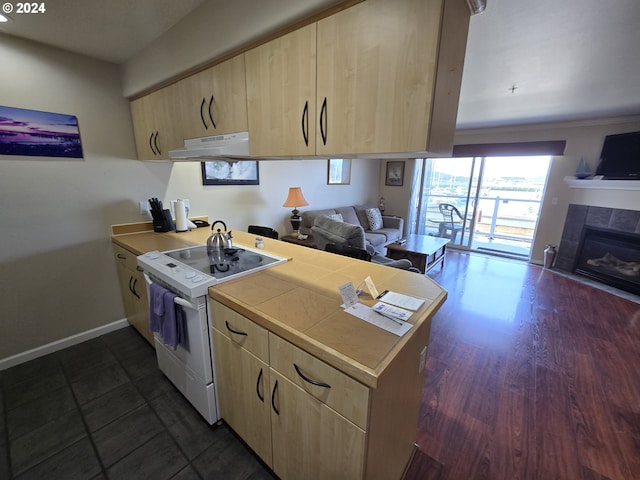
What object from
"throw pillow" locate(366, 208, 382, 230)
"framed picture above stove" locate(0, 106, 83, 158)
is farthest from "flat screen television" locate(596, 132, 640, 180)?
"framed picture above stove" locate(0, 106, 83, 158)

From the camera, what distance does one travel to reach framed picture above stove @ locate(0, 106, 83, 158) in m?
1.81

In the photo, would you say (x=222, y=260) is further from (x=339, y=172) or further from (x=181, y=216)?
(x=339, y=172)

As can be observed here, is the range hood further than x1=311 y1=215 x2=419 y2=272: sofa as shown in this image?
No

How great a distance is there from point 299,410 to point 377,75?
4.34 ft

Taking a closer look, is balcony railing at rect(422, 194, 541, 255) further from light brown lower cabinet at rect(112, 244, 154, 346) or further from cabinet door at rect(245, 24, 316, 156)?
light brown lower cabinet at rect(112, 244, 154, 346)

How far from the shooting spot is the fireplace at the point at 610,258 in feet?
11.9

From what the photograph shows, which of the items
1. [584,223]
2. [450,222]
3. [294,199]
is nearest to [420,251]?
[294,199]

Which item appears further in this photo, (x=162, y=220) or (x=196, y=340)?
(x=162, y=220)

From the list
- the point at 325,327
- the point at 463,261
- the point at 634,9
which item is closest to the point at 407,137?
the point at 325,327

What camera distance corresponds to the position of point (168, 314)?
147cm

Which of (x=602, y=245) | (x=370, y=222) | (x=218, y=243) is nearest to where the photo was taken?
(x=218, y=243)

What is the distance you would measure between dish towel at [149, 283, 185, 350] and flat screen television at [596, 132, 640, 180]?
18.1 feet

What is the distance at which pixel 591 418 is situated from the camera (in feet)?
5.70

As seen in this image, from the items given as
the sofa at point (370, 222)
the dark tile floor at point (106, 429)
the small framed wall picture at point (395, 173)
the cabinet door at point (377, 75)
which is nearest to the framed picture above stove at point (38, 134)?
the dark tile floor at point (106, 429)
